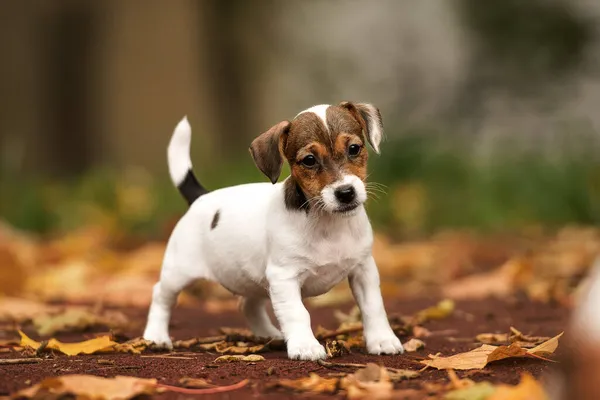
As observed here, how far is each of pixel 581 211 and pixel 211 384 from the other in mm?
7328

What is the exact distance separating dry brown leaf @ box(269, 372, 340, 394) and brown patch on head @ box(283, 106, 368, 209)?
964mm

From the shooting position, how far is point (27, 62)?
14.5 meters

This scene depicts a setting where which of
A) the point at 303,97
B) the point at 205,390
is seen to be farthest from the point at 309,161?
the point at 303,97

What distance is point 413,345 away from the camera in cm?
405

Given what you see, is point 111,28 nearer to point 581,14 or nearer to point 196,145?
point 196,145

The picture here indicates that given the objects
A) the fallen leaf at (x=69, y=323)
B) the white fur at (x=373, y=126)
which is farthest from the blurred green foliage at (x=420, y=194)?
the white fur at (x=373, y=126)

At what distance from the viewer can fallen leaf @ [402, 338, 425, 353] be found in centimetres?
402

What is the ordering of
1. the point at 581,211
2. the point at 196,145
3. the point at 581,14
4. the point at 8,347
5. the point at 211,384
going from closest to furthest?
1. the point at 211,384
2. the point at 8,347
3. the point at 581,211
4. the point at 196,145
5. the point at 581,14

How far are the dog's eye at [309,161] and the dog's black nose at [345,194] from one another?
7.0 inches

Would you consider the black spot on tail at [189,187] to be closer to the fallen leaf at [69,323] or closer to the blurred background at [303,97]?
the fallen leaf at [69,323]

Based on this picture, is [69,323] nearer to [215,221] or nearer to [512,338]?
[215,221]

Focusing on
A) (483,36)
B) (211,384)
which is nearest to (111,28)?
(483,36)

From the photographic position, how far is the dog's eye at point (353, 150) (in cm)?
394

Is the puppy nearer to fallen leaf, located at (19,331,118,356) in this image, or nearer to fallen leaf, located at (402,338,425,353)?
fallen leaf, located at (402,338,425,353)
